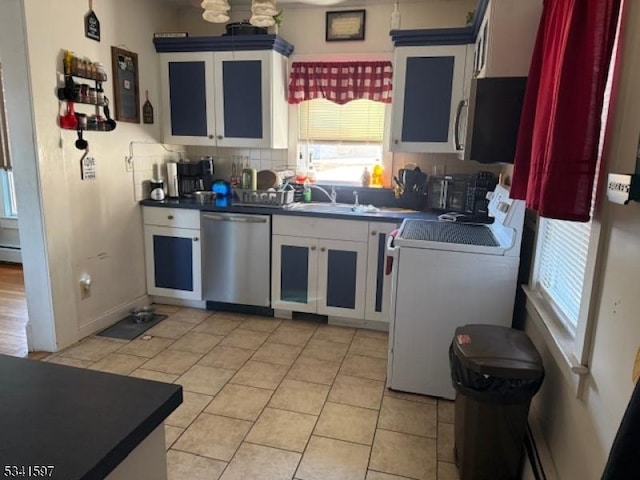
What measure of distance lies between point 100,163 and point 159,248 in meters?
0.86

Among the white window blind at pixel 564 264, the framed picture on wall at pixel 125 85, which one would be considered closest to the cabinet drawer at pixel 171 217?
the framed picture on wall at pixel 125 85

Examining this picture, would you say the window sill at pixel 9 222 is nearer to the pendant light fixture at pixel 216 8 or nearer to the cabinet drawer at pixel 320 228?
the cabinet drawer at pixel 320 228

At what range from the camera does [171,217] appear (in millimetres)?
3719

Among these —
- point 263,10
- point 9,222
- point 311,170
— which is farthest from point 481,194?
point 9,222

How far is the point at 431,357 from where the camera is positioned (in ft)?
8.31

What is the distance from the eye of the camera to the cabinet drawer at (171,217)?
12.0 ft

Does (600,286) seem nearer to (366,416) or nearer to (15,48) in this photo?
(366,416)

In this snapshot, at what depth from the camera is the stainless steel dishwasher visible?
3.55m

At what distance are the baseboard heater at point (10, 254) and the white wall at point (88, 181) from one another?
223 cm

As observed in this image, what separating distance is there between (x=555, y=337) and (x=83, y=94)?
3.09m

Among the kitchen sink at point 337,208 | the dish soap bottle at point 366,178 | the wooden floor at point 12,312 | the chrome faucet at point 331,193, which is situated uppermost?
the dish soap bottle at point 366,178

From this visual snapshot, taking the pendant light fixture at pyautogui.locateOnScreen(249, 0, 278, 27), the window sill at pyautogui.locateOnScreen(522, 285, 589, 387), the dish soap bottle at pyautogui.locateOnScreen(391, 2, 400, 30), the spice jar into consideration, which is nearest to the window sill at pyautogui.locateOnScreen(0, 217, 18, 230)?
the spice jar

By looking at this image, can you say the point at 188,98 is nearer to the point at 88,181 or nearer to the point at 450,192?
the point at 88,181

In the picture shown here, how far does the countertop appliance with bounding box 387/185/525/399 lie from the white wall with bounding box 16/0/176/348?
2.17 m
